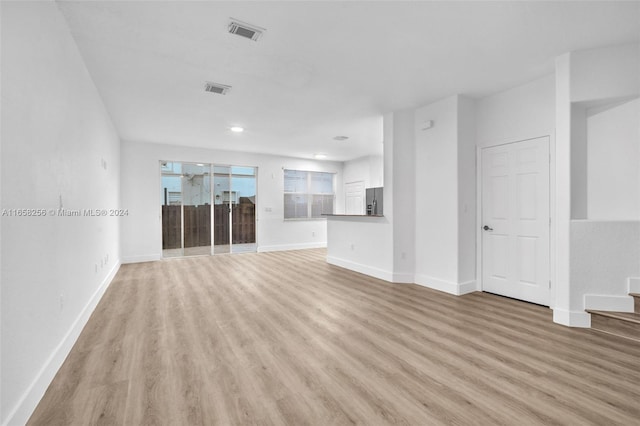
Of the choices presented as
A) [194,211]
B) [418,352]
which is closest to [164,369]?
[418,352]

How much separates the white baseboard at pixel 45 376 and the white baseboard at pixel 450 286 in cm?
420

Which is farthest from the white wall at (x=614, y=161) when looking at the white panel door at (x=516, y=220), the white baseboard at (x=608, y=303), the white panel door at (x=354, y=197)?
the white panel door at (x=354, y=197)

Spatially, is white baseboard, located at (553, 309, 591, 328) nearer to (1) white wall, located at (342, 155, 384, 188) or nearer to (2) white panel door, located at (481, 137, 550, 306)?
(2) white panel door, located at (481, 137, 550, 306)

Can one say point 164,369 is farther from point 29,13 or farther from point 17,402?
point 29,13

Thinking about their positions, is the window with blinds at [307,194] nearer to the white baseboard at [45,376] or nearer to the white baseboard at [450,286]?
the white baseboard at [450,286]

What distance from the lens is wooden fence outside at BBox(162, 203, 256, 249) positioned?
712 centimetres

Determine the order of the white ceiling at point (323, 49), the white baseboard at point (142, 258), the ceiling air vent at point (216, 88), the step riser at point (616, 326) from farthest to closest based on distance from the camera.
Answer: the white baseboard at point (142, 258) → the ceiling air vent at point (216, 88) → the step riser at point (616, 326) → the white ceiling at point (323, 49)

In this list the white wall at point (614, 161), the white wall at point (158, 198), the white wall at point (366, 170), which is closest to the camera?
the white wall at point (614, 161)

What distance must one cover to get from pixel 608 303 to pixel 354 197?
679 centimetres

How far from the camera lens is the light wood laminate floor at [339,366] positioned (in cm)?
166

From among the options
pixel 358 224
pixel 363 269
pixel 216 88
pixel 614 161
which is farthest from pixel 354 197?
pixel 614 161

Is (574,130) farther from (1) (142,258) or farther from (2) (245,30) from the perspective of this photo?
(1) (142,258)

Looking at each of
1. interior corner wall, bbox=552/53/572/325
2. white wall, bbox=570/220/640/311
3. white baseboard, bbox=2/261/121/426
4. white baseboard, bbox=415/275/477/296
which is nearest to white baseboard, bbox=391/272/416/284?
white baseboard, bbox=415/275/477/296

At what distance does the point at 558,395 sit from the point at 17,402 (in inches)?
121
